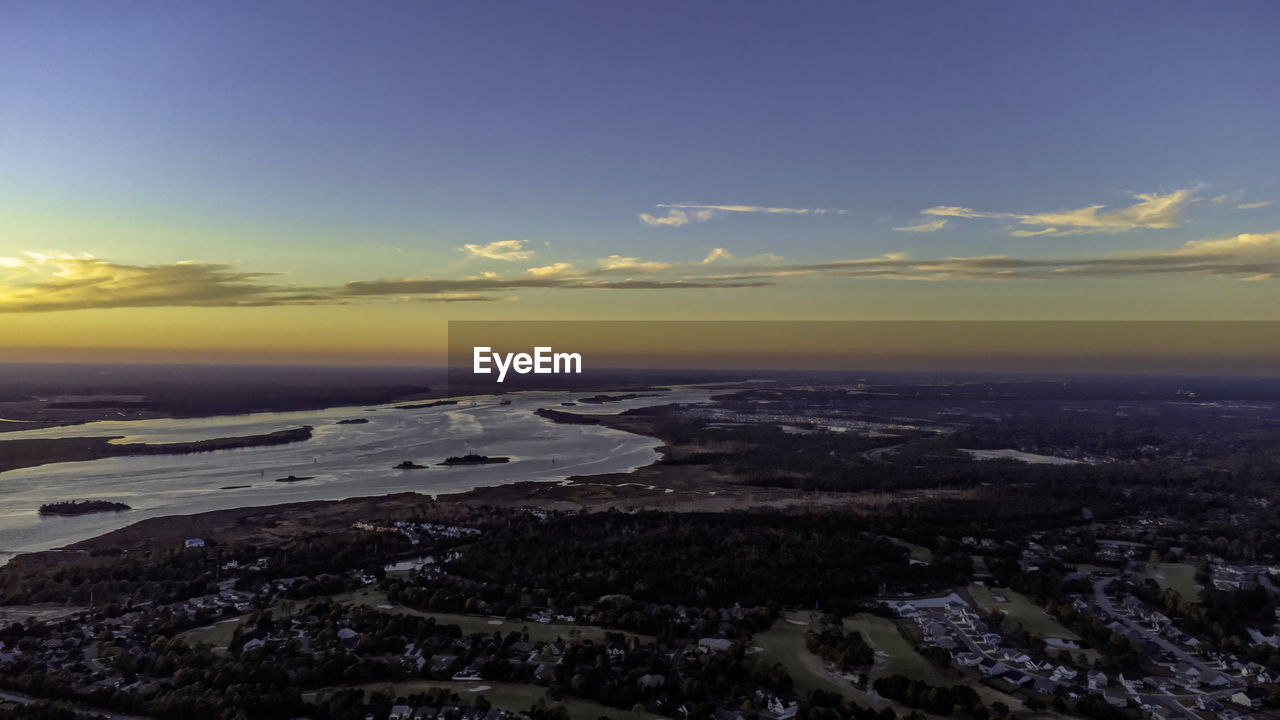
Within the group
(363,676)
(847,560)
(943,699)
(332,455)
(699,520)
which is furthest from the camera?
(332,455)

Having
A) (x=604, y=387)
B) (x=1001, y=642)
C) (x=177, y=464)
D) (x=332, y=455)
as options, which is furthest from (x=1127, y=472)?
(x=604, y=387)

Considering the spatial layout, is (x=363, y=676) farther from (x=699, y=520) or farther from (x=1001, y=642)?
(x=699, y=520)

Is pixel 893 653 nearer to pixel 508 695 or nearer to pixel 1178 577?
pixel 508 695

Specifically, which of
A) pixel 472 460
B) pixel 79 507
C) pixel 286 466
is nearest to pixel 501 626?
pixel 79 507

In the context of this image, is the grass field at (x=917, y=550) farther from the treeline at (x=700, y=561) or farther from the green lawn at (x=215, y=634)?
the green lawn at (x=215, y=634)

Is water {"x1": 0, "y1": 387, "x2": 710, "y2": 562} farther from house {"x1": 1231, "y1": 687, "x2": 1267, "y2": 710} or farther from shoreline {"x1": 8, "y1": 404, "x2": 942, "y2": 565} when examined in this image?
house {"x1": 1231, "y1": 687, "x2": 1267, "y2": 710}
